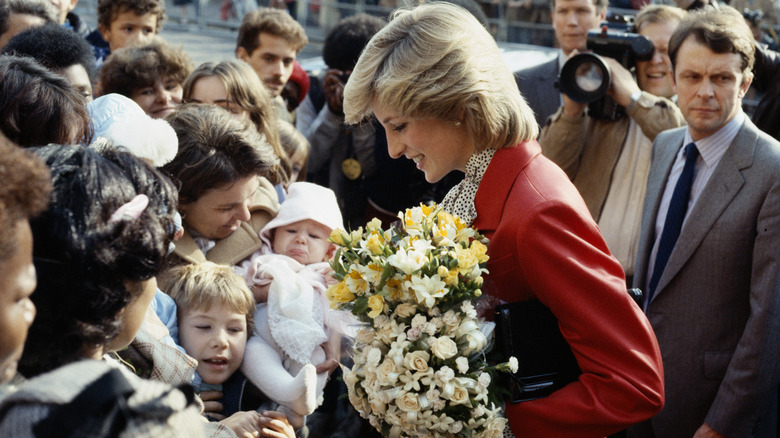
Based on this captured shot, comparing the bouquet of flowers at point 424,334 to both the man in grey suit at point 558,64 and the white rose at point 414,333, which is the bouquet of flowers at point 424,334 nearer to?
the white rose at point 414,333

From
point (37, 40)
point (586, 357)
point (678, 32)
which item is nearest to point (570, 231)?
point (586, 357)

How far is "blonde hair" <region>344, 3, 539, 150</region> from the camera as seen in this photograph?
7.11 ft

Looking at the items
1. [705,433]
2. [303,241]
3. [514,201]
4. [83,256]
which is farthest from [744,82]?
[83,256]

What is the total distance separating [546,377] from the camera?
6.94ft

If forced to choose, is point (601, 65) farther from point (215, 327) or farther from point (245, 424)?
point (245, 424)

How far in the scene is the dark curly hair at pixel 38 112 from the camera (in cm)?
220

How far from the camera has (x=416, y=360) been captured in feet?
6.50

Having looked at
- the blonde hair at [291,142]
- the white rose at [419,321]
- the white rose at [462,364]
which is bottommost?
the blonde hair at [291,142]

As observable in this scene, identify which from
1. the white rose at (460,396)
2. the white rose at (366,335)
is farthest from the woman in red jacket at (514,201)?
the white rose at (366,335)

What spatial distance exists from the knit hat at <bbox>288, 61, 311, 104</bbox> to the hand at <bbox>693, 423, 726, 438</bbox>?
3.22 metres

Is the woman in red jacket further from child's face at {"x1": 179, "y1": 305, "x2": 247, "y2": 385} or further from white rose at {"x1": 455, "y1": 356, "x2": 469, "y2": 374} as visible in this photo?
child's face at {"x1": 179, "y1": 305, "x2": 247, "y2": 385}

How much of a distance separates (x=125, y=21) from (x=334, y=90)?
1407 millimetres

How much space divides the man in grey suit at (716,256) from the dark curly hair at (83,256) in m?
2.42

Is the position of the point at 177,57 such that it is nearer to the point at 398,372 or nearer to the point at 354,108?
the point at 354,108
